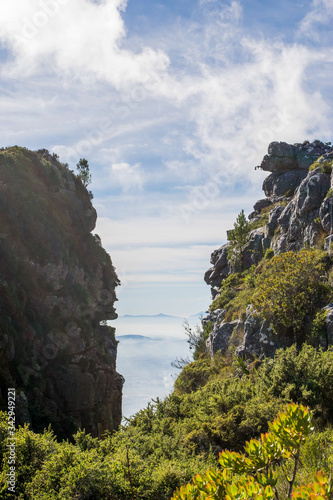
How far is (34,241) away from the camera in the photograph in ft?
108

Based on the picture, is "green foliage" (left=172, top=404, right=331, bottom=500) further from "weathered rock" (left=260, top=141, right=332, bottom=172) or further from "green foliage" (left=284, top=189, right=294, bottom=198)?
"weathered rock" (left=260, top=141, right=332, bottom=172)

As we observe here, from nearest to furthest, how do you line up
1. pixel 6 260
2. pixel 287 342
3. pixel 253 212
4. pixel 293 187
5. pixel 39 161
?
pixel 287 342
pixel 6 260
pixel 39 161
pixel 293 187
pixel 253 212

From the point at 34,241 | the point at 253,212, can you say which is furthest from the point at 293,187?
the point at 34,241

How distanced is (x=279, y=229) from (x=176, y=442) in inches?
1222

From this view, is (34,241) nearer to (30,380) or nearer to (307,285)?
(30,380)

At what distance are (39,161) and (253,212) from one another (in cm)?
3989

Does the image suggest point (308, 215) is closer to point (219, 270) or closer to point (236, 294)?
point (236, 294)

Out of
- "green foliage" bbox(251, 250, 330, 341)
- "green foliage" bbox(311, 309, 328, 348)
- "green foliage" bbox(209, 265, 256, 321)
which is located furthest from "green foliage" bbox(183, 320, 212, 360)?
"green foliage" bbox(311, 309, 328, 348)

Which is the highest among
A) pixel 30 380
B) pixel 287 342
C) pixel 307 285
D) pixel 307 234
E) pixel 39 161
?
→ pixel 39 161

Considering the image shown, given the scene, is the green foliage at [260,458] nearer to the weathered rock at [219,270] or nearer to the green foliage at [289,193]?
the weathered rock at [219,270]

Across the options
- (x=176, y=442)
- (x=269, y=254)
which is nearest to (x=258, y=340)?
(x=176, y=442)

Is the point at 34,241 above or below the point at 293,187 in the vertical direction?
below

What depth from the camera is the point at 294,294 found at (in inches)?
1022

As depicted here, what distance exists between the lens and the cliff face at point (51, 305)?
26422 mm
